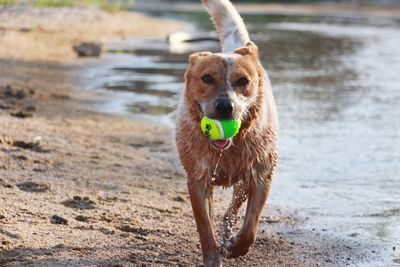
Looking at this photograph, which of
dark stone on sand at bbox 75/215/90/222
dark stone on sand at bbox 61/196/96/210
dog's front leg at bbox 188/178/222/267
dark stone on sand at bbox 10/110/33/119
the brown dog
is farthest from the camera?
dark stone on sand at bbox 10/110/33/119

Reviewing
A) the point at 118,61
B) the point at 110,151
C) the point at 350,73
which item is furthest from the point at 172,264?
the point at 118,61

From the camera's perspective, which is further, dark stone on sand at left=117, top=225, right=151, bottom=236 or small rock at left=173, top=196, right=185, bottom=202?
small rock at left=173, top=196, right=185, bottom=202

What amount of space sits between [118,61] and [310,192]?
44.3ft

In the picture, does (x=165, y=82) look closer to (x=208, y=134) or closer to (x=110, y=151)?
(x=110, y=151)

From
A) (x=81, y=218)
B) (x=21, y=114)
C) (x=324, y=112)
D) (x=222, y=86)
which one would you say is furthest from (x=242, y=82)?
(x=324, y=112)

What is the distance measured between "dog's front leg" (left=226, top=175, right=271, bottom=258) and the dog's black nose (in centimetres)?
80

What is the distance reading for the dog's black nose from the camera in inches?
208

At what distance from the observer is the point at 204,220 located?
568 centimetres

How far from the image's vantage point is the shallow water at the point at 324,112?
767 centimetres

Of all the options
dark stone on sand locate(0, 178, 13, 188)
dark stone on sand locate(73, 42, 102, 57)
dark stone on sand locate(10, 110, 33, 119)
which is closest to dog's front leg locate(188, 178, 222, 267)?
dark stone on sand locate(0, 178, 13, 188)

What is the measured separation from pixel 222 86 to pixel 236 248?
121cm

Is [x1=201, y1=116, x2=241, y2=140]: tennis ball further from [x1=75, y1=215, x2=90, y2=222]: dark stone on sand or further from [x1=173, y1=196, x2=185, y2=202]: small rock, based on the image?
[x1=173, y1=196, x2=185, y2=202]: small rock

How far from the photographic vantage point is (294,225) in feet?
23.2

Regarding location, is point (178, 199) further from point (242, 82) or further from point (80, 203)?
point (242, 82)
